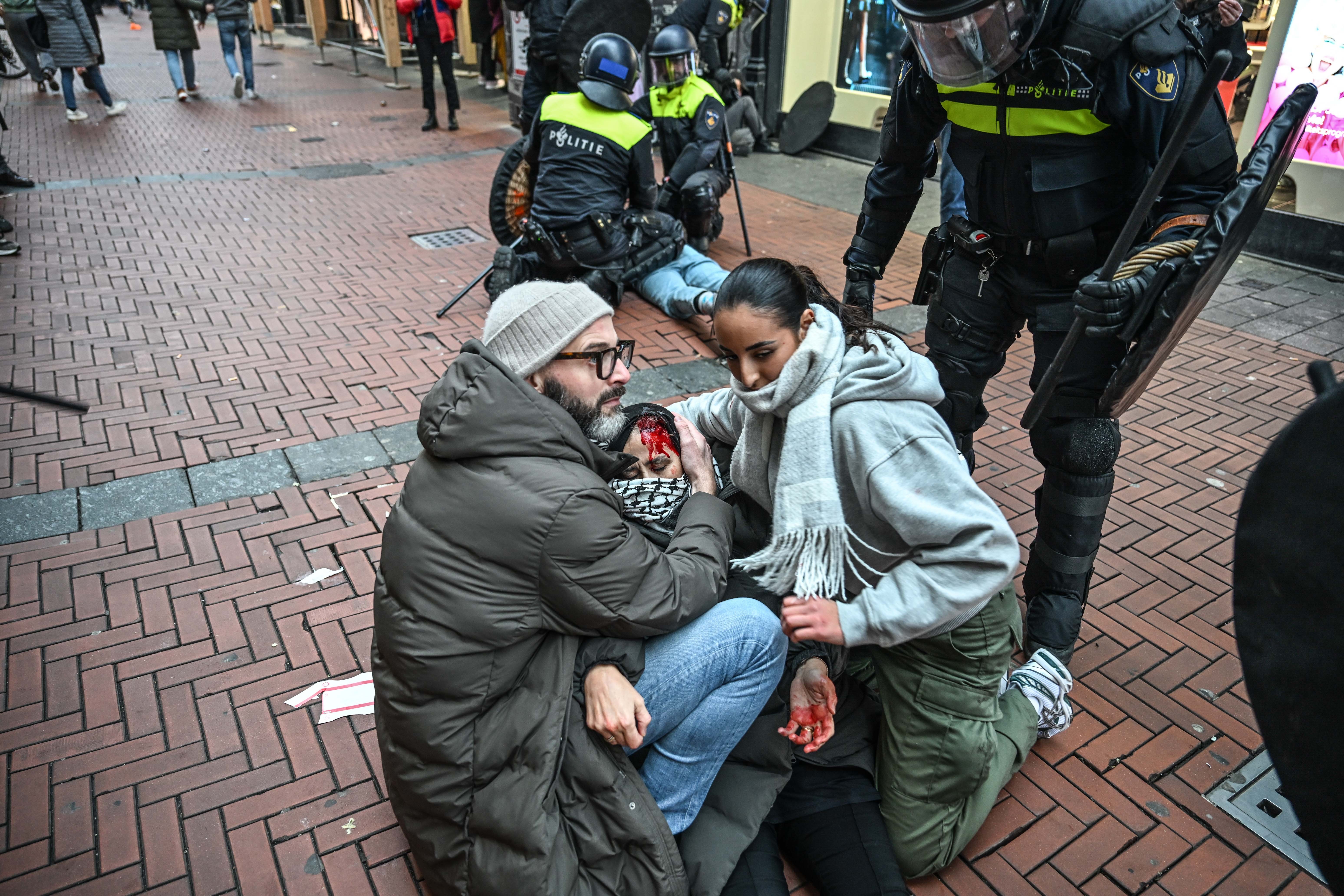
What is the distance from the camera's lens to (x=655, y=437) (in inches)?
98.0

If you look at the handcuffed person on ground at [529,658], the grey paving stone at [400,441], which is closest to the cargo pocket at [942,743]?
the handcuffed person on ground at [529,658]

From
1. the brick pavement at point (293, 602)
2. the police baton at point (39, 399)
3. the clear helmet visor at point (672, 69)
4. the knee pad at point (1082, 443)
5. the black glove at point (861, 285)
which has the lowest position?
the brick pavement at point (293, 602)

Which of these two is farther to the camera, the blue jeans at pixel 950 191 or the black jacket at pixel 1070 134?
the blue jeans at pixel 950 191

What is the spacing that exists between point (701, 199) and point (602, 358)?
13.2 feet

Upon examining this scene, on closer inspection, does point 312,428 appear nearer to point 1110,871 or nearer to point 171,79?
point 1110,871

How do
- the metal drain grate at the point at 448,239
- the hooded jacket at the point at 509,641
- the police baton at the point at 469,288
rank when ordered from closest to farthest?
the hooded jacket at the point at 509,641 < the police baton at the point at 469,288 < the metal drain grate at the point at 448,239

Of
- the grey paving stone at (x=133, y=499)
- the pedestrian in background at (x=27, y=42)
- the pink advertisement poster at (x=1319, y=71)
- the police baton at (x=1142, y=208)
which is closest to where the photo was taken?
the police baton at (x=1142, y=208)

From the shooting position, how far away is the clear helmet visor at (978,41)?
7.28ft

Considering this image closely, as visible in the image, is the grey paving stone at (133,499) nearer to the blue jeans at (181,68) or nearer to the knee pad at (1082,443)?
the knee pad at (1082,443)

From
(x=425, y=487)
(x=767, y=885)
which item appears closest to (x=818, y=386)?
(x=425, y=487)

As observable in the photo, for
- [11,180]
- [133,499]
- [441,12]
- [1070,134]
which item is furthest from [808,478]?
[441,12]

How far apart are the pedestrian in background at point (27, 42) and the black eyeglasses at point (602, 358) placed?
41.9ft

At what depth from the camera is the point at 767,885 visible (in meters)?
2.10

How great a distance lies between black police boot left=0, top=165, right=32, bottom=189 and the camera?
25.9 feet
